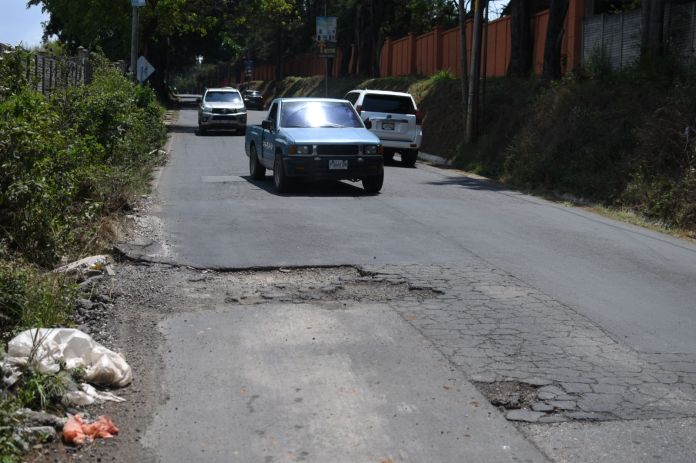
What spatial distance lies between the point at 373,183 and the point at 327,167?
1.03 m

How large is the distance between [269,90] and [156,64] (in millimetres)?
36355

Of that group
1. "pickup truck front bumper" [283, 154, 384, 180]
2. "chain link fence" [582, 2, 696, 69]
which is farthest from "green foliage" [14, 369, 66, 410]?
"chain link fence" [582, 2, 696, 69]

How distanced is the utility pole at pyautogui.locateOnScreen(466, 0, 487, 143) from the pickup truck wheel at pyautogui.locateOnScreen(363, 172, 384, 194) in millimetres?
Answer: 9797

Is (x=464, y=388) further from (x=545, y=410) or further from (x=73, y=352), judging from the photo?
(x=73, y=352)

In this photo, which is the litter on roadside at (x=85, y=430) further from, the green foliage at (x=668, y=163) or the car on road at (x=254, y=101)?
the car on road at (x=254, y=101)

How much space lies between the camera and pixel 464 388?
609 centimetres

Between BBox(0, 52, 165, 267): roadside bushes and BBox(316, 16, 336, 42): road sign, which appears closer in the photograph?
BBox(0, 52, 165, 267): roadside bushes

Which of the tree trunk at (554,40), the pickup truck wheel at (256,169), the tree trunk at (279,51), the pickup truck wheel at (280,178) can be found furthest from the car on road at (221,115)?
the tree trunk at (279,51)

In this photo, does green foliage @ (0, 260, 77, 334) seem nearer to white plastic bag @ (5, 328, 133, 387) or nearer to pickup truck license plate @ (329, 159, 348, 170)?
white plastic bag @ (5, 328, 133, 387)

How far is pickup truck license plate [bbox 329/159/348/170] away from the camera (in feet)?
53.4

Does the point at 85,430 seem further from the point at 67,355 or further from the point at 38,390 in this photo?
the point at 67,355

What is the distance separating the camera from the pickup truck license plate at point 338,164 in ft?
53.4

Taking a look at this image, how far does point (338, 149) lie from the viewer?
16344 mm

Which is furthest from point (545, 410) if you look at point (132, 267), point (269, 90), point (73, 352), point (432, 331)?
point (269, 90)
